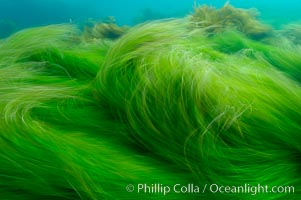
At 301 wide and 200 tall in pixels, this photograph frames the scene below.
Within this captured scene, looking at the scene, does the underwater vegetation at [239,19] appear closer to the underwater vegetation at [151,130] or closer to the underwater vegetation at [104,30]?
the underwater vegetation at [104,30]

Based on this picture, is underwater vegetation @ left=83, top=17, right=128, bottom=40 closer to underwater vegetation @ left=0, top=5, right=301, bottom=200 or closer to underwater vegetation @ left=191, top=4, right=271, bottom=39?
underwater vegetation @ left=191, top=4, right=271, bottom=39

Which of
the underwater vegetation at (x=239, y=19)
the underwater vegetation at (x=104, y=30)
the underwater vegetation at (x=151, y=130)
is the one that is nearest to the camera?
the underwater vegetation at (x=151, y=130)

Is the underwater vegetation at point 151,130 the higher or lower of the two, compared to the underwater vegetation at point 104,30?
lower

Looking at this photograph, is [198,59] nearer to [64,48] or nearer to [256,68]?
[256,68]

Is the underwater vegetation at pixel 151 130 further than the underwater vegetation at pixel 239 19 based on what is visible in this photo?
No

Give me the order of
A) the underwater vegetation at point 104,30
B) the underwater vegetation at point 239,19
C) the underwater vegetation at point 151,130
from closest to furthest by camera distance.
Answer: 1. the underwater vegetation at point 151,130
2. the underwater vegetation at point 239,19
3. the underwater vegetation at point 104,30

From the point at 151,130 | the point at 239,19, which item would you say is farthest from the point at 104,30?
the point at 151,130

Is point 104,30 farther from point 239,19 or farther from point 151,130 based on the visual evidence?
point 151,130

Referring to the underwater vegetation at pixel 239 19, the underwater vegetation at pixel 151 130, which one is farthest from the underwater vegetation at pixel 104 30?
the underwater vegetation at pixel 151 130
